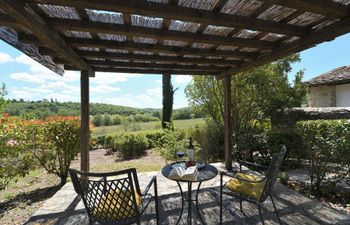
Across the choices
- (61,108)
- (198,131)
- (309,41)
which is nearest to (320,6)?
(309,41)

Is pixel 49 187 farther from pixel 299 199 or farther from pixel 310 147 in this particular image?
pixel 310 147

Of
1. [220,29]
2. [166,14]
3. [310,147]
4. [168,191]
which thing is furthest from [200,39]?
[310,147]

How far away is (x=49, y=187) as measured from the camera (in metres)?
4.94

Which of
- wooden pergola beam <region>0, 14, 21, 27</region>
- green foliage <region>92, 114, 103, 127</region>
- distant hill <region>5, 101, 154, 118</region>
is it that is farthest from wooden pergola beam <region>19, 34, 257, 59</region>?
green foliage <region>92, 114, 103, 127</region>

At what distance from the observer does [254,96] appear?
6754 millimetres

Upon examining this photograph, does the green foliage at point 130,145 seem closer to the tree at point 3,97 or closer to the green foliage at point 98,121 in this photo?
the tree at point 3,97

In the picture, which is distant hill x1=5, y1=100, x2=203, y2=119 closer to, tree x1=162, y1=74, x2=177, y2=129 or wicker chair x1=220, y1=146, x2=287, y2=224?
tree x1=162, y1=74, x2=177, y2=129

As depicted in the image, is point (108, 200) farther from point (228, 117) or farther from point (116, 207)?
point (228, 117)

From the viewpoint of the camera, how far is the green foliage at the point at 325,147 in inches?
138

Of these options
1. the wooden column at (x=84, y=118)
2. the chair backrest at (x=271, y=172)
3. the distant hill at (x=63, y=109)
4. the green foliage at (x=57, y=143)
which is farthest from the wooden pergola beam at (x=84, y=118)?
the chair backrest at (x=271, y=172)

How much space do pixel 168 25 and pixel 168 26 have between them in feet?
0.10

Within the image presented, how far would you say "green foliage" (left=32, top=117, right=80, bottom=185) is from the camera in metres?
4.70

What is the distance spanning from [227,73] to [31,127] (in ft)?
13.7

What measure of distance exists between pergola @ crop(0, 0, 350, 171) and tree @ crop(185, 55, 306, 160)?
2930mm
